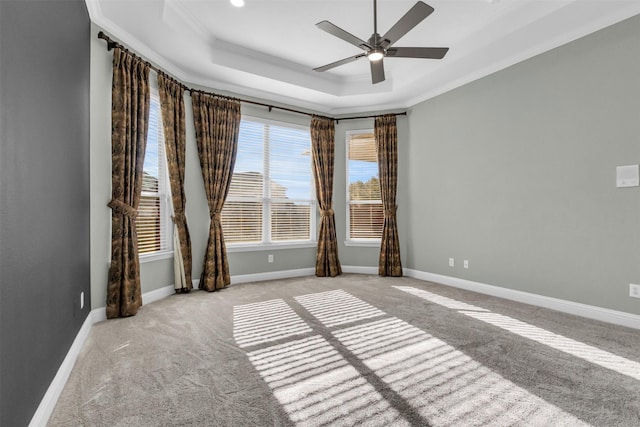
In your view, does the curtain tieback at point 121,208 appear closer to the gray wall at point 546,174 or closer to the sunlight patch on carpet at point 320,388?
the sunlight patch on carpet at point 320,388

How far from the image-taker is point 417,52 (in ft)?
9.27

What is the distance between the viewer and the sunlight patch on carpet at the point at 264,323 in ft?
8.48

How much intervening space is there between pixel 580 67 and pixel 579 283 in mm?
2213

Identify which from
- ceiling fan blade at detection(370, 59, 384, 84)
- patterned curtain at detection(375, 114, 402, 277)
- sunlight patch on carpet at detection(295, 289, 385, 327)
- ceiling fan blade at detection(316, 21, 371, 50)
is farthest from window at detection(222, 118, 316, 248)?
ceiling fan blade at detection(316, 21, 371, 50)

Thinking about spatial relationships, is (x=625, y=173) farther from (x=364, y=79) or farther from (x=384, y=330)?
(x=364, y=79)

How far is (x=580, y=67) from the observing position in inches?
122

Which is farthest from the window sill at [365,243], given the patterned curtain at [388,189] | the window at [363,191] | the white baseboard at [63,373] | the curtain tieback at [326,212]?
the white baseboard at [63,373]

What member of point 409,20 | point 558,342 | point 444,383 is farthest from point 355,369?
point 409,20

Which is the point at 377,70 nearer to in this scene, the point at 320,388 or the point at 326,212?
the point at 326,212

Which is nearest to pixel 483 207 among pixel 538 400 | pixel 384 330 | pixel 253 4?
pixel 384 330

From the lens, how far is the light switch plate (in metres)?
2.73

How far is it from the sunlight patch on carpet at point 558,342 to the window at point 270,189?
2706mm

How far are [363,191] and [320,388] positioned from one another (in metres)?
3.97

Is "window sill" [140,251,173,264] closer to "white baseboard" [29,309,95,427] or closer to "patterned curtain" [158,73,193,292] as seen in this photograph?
"patterned curtain" [158,73,193,292]
